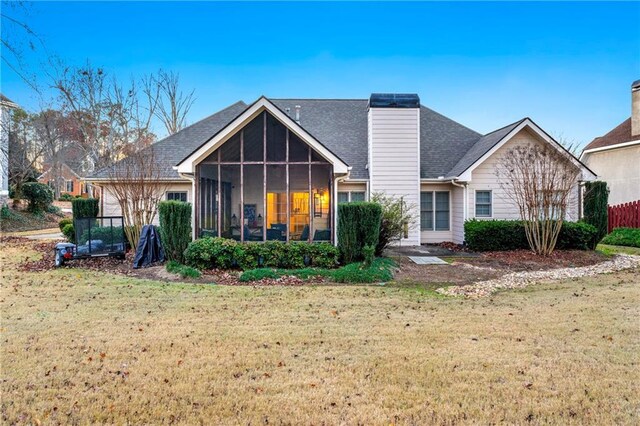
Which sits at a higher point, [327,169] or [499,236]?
[327,169]

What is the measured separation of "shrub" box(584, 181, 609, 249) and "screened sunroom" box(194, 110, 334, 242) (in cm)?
1035

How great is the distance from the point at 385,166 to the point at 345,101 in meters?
7.12

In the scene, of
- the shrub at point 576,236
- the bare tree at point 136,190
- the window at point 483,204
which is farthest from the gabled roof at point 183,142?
the shrub at point 576,236

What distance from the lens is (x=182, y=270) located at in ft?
32.9

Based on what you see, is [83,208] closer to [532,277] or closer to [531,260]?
[532,277]

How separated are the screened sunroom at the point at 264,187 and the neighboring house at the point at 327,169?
0.11 feet

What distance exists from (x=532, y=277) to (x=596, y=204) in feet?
25.8

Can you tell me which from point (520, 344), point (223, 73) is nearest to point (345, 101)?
point (223, 73)

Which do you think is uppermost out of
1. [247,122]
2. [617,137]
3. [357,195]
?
[617,137]

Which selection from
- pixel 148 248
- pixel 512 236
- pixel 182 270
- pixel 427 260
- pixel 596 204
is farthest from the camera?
pixel 596 204

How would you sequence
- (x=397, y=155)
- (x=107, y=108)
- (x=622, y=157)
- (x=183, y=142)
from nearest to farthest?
(x=397, y=155) → (x=183, y=142) → (x=622, y=157) → (x=107, y=108)

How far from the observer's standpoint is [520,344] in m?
4.90

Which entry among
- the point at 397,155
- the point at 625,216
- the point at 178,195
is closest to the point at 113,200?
the point at 178,195

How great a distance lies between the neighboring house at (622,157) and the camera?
69.3ft
